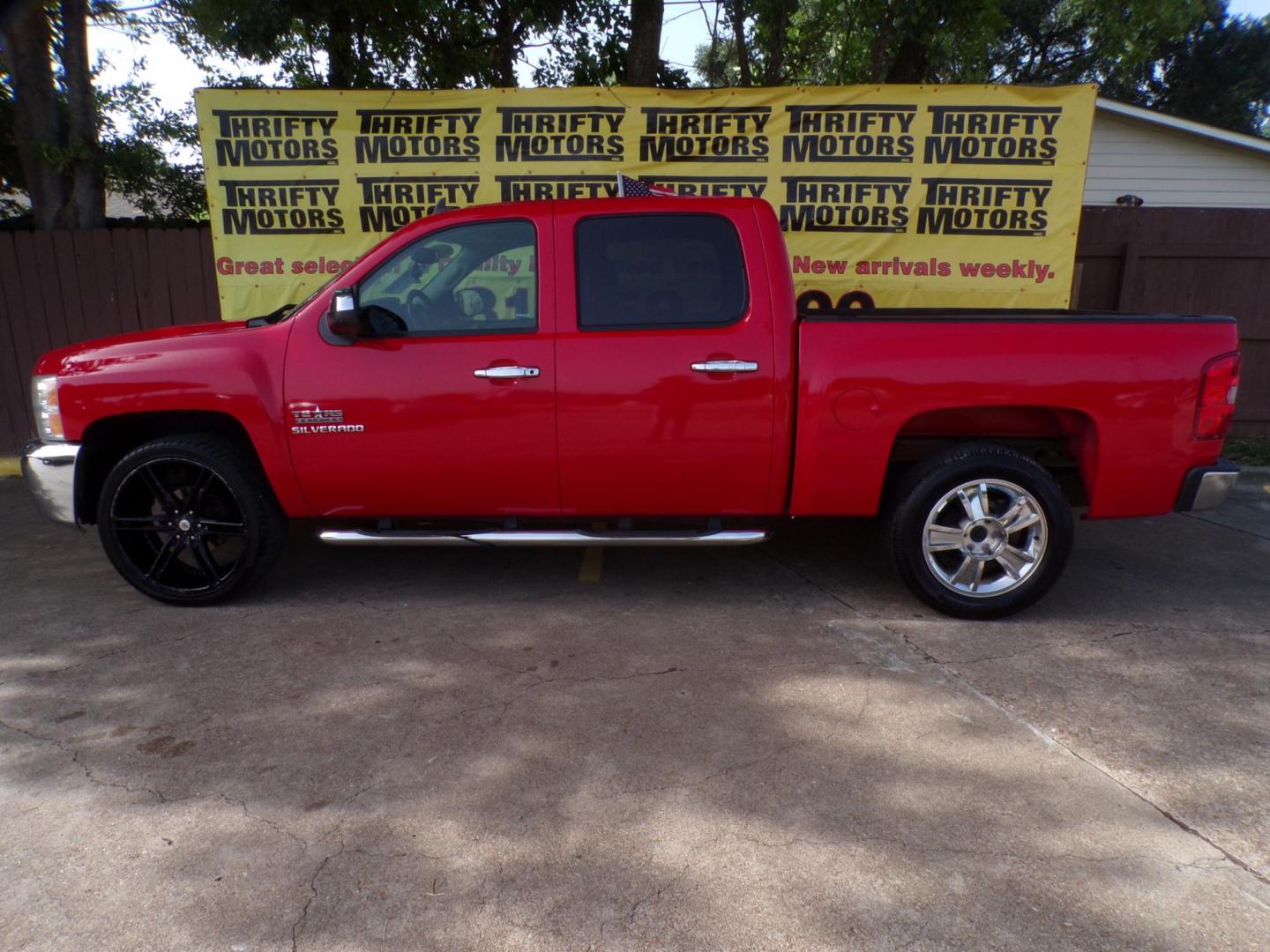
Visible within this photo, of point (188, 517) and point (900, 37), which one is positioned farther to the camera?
point (900, 37)

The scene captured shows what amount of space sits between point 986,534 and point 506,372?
2.46 m

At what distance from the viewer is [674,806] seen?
2.81 meters

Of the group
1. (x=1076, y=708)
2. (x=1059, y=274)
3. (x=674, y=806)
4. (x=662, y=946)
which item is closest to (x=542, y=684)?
(x=674, y=806)

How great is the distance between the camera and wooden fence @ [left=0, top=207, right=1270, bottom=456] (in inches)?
314

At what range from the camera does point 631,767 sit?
9.98 ft

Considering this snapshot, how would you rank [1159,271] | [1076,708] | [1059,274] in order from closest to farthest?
[1076,708], [1059,274], [1159,271]

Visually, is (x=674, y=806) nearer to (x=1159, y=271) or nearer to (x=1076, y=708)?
(x=1076, y=708)

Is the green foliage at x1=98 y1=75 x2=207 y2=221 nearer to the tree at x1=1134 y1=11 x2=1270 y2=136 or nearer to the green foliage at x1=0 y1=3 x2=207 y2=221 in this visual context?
the green foliage at x1=0 y1=3 x2=207 y2=221

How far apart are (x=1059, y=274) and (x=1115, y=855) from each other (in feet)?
18.9

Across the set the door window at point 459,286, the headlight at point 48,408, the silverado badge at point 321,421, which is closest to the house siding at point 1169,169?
the door window at point 459,286

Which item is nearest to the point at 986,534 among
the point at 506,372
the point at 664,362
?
the point at 664,362

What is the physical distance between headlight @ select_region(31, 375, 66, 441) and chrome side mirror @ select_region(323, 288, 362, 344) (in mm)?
1489

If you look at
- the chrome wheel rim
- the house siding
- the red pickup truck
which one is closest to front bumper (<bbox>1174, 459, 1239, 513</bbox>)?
the red pickup truck

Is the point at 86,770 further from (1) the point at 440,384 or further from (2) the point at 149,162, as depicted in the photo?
(2) the point at 149,162
